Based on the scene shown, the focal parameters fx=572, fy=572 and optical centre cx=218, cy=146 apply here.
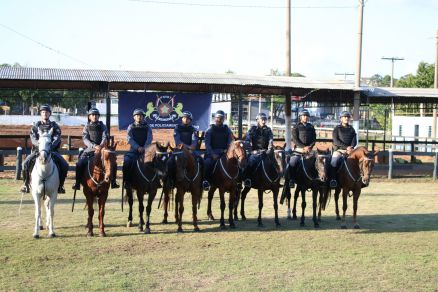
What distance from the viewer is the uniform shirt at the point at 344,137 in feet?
42.9

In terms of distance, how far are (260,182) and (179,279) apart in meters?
4.84

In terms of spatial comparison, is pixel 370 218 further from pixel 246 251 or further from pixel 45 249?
pixel 45 249

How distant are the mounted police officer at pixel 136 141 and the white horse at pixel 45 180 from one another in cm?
144

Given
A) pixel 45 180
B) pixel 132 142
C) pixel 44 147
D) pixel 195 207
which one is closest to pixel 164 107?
pixel 132 142

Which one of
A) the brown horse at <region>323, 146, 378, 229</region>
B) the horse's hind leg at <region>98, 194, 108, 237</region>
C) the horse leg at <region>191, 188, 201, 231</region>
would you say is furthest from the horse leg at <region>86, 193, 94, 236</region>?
the brown horse at <region>323, 146, 378, 229</region>

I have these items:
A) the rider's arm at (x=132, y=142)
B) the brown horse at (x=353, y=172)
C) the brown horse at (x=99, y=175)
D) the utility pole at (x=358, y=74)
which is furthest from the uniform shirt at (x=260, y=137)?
the utility pole at (x=358, y=74)

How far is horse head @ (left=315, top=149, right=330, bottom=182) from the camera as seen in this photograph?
481 inches

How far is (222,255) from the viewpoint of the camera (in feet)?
32.1

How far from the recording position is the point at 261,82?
21094 millimetres

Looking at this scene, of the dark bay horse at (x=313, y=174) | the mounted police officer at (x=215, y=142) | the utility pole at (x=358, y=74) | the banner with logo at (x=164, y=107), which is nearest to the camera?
the dark bay horse at (x=313, y=174)

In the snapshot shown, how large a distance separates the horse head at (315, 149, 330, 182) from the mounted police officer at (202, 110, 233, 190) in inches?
77.2

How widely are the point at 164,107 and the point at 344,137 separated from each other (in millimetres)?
9042

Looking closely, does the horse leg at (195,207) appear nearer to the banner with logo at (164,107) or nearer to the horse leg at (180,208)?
the horse leg at (180,208)

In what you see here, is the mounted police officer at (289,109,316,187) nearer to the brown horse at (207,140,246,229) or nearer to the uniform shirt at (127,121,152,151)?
the brown horse at (207,140,246,229)
